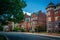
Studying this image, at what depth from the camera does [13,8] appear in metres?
8.95

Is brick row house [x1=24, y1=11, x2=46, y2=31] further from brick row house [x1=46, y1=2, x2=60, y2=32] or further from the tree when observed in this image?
the tree

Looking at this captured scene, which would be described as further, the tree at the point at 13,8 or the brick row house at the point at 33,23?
the brick row house at the point at 33,23

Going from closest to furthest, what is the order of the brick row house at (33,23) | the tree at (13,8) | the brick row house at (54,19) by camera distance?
the tree at (13,8) → the brick row house at (54,19) → the brick row house at (33,23)

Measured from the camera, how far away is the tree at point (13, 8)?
8305 millimetres

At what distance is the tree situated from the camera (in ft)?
27.2

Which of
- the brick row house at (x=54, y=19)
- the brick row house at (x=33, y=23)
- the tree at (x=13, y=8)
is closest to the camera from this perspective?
the tree at (x=13, y=8)

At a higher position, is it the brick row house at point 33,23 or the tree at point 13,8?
the tree at point 13,8

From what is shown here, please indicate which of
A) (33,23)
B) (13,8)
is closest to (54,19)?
(33,23)

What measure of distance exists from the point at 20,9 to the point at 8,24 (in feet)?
4.64

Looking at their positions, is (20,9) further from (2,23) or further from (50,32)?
(50,32)

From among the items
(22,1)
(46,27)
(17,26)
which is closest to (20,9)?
(22,1)

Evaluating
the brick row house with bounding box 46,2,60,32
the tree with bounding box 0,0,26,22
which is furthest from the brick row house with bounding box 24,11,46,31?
the tree with bounding box 0,0,26,22

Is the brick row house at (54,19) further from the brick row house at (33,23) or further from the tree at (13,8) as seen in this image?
the tree at (13,8)

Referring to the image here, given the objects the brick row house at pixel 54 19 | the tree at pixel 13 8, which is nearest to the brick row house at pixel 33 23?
the brick row house at pixel 54 19
